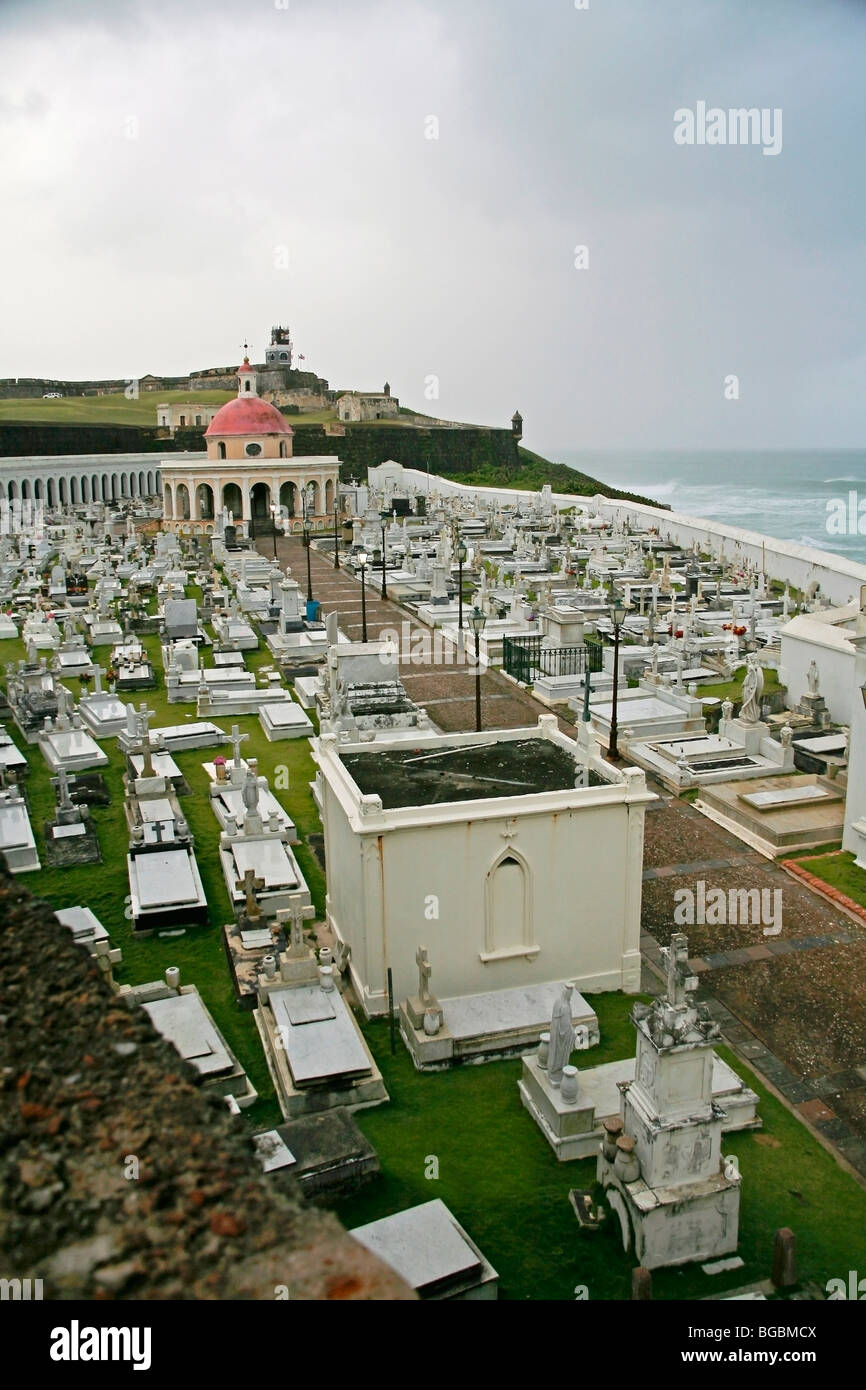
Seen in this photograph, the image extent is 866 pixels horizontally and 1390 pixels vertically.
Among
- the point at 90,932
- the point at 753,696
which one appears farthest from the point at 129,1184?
the point at 753,696

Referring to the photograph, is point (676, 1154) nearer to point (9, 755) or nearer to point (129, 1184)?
point (129, 1184)

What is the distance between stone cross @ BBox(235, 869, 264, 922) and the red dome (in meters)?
48.2

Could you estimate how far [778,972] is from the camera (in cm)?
1121

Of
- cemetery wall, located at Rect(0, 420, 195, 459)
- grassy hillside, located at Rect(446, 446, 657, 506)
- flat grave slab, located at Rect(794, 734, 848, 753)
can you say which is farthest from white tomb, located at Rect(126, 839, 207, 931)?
cemetery wall, located at Rect(0, 420, 195, 459)

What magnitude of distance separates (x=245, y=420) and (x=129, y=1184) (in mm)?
57750

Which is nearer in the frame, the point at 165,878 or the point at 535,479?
the point at 165,878

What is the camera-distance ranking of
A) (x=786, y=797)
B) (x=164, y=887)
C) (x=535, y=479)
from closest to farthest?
1. (x=164, y=887)
2. (x=786, y=797)
3. (x=535, y=479)

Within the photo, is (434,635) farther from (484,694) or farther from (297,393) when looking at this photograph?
(297,393)

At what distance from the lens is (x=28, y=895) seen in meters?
5.04

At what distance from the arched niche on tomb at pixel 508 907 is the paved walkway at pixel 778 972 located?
1.78 metres

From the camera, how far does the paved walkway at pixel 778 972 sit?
9234 mm

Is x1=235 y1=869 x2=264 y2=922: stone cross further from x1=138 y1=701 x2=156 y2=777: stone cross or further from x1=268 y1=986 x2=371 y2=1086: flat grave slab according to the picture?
x1=138 y1=701 x2=156 y2=777: stone cross

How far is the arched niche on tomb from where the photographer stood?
34.4 feet
